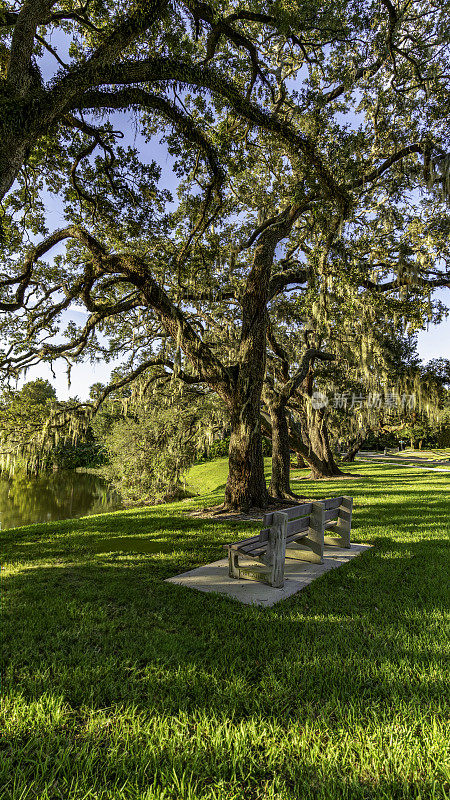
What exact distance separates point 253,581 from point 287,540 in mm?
674

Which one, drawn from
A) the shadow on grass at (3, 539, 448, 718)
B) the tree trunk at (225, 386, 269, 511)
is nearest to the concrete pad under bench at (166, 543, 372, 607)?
the shadow on grass at (3, 539, 448, 718)

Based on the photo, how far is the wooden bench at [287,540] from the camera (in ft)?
14.6

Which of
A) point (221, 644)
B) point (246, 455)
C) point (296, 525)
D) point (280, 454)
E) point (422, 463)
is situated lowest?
point (422, 463)

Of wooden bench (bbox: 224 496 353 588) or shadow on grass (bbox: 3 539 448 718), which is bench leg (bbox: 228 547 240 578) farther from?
shadow on grass (bbox: 3 539 448 718)

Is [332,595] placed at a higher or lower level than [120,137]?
lower

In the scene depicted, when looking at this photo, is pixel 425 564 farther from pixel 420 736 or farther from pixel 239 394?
pixel 239 394

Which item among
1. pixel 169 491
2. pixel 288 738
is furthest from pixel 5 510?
pixel 288 738

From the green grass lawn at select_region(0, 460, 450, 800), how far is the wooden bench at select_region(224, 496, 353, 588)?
54cm

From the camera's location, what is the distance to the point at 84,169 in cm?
735

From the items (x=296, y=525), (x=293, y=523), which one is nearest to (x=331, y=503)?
(x=296, y=525)

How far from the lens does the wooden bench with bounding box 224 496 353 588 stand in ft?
14.6

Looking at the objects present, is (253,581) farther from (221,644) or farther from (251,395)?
(251,395)

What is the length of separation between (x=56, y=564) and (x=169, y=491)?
9.42 meters

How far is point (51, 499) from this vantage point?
21969mm
